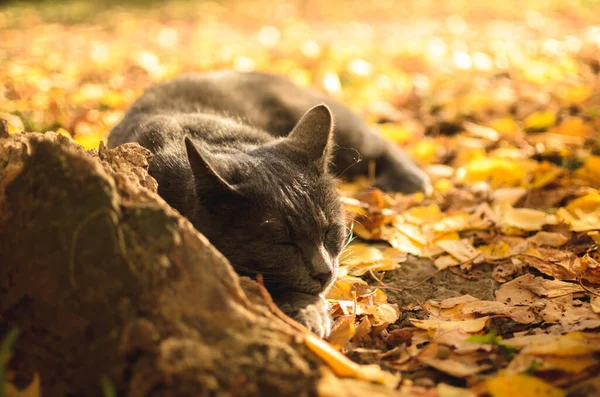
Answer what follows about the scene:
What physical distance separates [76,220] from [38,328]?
30cm

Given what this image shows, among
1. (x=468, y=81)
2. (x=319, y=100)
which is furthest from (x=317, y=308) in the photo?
(x=468, y=81)

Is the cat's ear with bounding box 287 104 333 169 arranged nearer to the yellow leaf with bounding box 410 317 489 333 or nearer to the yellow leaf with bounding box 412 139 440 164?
the yellow leaf with bounding box 410 317 489 333

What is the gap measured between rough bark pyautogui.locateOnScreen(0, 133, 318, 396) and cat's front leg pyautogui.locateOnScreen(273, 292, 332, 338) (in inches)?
7.9

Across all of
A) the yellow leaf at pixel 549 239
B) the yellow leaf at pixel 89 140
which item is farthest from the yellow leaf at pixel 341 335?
the yellow leaf at pixel 89 140

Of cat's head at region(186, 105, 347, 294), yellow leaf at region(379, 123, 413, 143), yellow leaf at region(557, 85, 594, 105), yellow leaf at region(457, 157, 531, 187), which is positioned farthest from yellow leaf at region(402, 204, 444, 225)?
yellow leaf at region(557, 85, 594, 105)

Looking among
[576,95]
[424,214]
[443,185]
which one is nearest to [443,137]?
[443,185]

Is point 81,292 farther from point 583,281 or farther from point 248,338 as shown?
point 583,281

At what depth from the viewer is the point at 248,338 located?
55.0 inches

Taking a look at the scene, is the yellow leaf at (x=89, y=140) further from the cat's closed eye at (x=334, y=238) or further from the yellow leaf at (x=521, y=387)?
the yellow leaf at (x=521, y=387)

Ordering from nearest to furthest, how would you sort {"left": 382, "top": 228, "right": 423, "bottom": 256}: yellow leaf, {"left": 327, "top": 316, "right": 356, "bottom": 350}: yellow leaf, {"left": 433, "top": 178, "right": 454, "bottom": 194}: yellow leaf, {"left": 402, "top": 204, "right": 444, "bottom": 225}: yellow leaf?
{"left": 327, "top": 316, "right": 356, "bottom": 350}: yellow leaf, {"left": 382, "top": 228, "right": 423, "bottom": 256}: yellow leaf, {"left": 402, "top": 204, "right": 444, "bottom": 225}: yellow leaf, {"left": 433, "top": 178, "right": 454, "bottom": 194}: yellow leaf

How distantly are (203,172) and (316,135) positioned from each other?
597mm

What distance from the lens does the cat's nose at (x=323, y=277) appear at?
197 cm

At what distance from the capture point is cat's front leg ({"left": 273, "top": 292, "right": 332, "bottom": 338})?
1758 millimetres

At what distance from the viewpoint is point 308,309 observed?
71.3 inches
